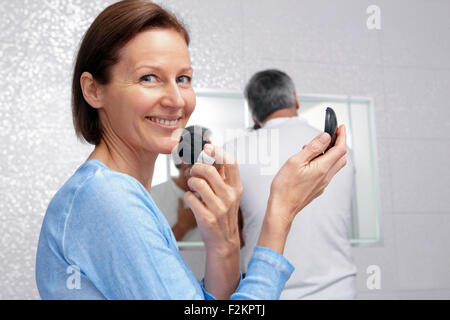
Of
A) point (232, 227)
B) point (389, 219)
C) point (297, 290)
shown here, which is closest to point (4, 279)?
point (297, 290)

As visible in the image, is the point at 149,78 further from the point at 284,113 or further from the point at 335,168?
the point at 284,113

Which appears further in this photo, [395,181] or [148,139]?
[395,181]

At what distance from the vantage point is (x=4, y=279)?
1588 mm

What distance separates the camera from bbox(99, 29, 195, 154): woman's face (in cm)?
63

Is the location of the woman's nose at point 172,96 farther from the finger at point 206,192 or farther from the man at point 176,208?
the man at point 176,208

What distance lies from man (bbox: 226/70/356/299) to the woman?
1.83 feet

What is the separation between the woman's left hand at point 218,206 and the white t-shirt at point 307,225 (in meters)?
0.65

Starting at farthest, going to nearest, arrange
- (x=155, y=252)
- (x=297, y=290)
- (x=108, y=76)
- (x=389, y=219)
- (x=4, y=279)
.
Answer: (x=389, y=219) → (x=4, y=279) → (x=297, y=290) → (x=108, y=76) → (x=155, y=252)

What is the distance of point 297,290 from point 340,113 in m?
0.95

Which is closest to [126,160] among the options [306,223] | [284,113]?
[306,223]

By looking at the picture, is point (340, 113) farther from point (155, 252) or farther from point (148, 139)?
point (155, 252)

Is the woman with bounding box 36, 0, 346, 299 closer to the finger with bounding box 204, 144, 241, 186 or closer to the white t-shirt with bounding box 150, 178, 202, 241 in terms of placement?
the finger with bounding box 204, 144, 241, 186

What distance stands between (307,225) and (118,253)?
32.8 inches
